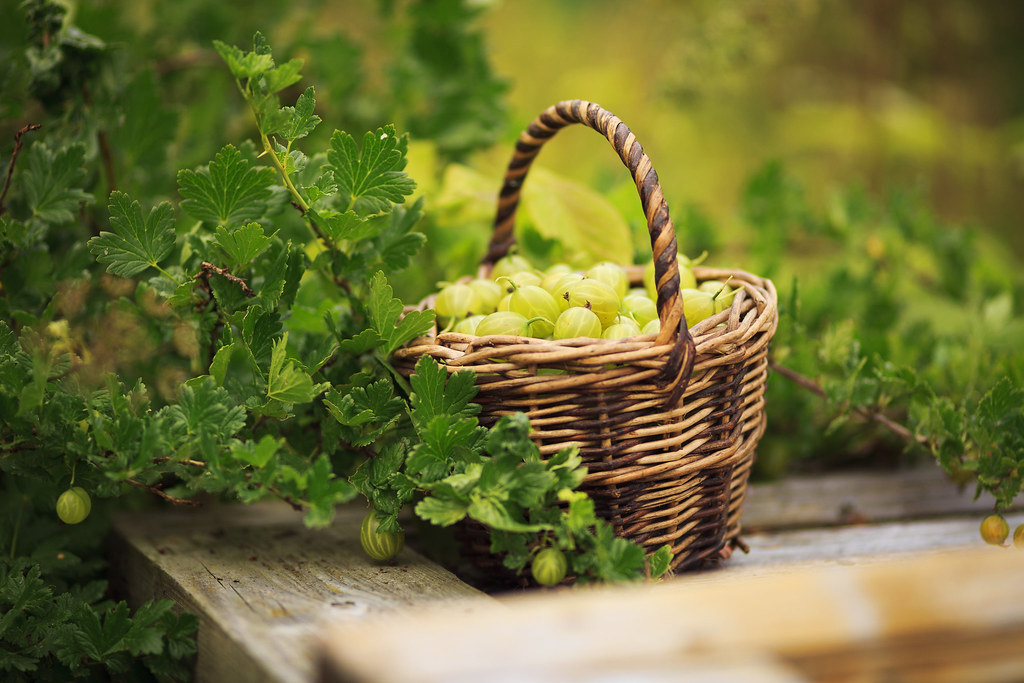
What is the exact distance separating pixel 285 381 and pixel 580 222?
2.03 feet

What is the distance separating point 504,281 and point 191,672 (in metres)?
0.57

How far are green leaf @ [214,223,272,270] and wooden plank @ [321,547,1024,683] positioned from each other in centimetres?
44

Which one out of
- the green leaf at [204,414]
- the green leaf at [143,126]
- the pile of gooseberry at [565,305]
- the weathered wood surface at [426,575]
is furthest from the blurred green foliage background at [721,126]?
the green leaf at [204,414]

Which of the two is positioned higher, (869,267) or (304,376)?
(304,376)

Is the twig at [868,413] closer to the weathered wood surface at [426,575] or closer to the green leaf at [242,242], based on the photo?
the weathered wood surface at [426,575]

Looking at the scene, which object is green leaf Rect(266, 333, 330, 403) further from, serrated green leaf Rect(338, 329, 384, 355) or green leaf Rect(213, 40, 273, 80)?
green leaf Rect(213, 40, 273, 80)

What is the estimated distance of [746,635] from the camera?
1.66 ft

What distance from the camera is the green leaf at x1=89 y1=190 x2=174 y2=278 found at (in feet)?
2.62

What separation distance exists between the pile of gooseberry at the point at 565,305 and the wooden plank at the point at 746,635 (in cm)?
32

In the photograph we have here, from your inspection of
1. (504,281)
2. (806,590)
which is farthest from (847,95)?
(806,590)

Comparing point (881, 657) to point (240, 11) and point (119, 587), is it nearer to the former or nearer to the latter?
point (119, 587)

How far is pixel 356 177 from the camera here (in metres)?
0.84

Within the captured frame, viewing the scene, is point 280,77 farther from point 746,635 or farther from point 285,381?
Answer: point 746,635

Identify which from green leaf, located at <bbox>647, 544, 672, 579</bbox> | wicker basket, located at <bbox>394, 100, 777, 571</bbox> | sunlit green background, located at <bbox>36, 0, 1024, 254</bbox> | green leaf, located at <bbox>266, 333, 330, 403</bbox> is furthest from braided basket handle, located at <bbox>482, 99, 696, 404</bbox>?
sunlit green background, located at <bbox>36, 0, 1024, 254</bbox>
